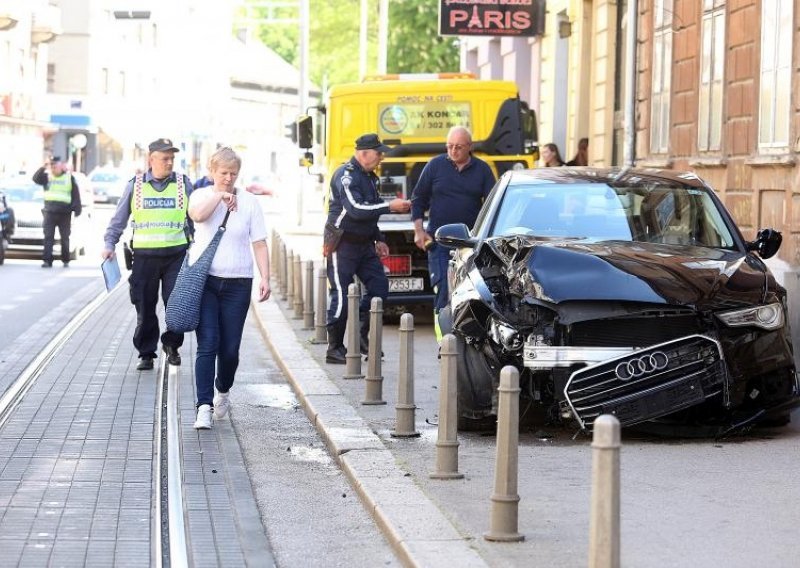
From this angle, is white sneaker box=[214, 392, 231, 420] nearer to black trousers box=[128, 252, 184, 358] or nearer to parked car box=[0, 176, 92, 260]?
black trousers box=[128, 252, 184, 358]

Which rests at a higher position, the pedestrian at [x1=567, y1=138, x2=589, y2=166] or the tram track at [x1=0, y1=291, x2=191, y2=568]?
the pedestrian at [x1=567, y1=138, x2=589, y2=166]

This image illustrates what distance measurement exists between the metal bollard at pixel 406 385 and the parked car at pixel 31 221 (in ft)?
70.2

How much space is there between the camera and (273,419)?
11062mm

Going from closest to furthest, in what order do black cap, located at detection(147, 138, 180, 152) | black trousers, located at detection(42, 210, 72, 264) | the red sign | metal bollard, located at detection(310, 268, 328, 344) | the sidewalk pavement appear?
the sidewalk pavement, black cap, located at detection(147, 138, 180, 152), metal bollard, located at detection(310, 268, 328, 344), the red sign, black trousers, located at detection(42, 210, 72, 264)

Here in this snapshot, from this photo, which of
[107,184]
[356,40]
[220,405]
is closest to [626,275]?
[220,405]

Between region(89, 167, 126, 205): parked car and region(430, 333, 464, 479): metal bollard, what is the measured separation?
2289 inches

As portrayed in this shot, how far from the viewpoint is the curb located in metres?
6.73

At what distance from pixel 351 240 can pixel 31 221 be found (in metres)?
18.4

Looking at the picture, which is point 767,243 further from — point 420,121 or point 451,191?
point 420,121

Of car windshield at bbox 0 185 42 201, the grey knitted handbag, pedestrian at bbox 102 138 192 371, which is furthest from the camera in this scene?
car windshield at bbox 0 185 42 201

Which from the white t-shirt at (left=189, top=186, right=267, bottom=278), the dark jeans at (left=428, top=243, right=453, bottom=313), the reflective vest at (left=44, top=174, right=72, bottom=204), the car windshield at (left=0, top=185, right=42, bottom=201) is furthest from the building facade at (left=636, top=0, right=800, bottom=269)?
the car windshield at (left=0, top=185, right=42, bottom=201)

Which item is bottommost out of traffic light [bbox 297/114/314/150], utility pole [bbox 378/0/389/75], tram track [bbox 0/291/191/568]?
tram track [bbox 0/291/191/568]

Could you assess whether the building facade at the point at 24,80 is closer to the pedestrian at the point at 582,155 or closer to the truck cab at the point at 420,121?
the pedestrian at the point at 582,155

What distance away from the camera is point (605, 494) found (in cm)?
543
